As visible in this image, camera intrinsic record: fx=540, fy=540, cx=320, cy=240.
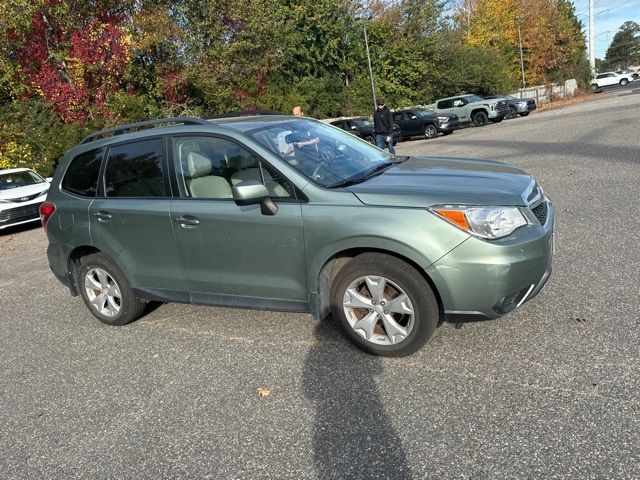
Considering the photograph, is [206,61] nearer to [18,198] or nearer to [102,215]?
[18,198]

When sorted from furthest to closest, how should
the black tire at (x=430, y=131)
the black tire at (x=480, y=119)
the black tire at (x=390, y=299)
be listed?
1. the black tire at (x=480, y=119)
2. the black tire at (x=430, y=131)
3. the black tire at (x=390, y=299)

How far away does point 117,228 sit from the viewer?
4.61m

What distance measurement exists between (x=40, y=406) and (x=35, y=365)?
31.2 inches

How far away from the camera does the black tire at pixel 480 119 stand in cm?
2814

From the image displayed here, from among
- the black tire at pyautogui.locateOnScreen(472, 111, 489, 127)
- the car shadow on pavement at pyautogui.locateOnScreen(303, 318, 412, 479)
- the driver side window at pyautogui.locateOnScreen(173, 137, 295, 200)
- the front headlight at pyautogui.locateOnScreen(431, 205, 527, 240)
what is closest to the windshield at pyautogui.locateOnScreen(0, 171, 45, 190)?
the driver side window at pyautogui.locateOnScreen(173, 137, 295, 200)

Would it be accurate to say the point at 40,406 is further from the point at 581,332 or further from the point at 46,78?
the point at 46,78

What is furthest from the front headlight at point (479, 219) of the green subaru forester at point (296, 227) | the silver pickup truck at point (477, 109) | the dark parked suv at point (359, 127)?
the silver pickup truck at point (477, 109)

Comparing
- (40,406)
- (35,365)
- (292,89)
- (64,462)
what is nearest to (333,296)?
(64,462)

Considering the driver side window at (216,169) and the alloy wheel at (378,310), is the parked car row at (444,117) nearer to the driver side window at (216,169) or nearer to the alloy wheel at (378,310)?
the driver side window at (216,169)

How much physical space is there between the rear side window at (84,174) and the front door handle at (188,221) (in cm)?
115

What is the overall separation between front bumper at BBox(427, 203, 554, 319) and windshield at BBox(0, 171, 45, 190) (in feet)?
40.1

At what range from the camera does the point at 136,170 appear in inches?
180

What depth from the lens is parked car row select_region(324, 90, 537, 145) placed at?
25141 millimetres

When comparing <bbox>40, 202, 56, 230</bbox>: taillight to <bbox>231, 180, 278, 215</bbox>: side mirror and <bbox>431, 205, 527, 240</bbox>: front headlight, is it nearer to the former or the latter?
<bbox>231, 180, 278, 215</bbox>: side mirror
